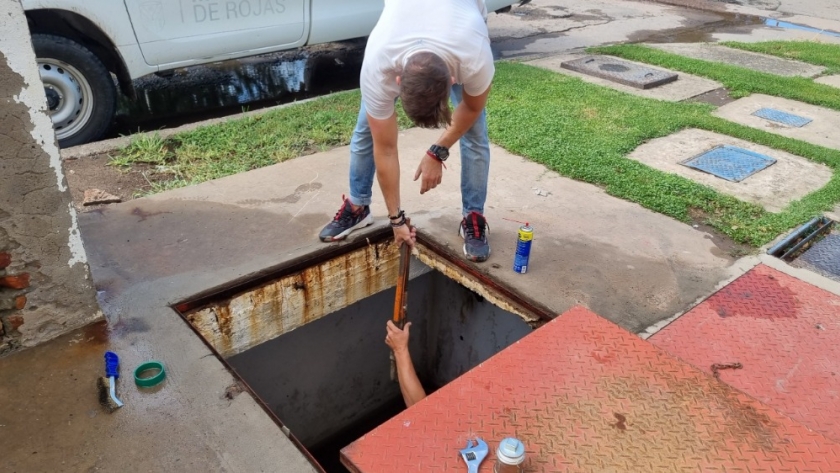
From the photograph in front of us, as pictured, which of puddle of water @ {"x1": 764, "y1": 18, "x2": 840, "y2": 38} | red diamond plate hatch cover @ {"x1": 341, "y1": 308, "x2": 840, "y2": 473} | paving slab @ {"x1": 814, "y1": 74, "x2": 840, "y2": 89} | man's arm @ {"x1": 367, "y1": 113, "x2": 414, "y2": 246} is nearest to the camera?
red diamond plate hatch cover @ {"x1": 341, "y1": 308, "x2": 840, "y2": 473}

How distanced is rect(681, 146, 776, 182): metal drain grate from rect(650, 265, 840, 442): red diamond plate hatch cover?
1280 millimetres

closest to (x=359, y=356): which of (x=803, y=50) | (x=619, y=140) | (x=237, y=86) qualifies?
(x=619, y=140)

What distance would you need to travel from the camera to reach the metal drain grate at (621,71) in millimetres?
5922

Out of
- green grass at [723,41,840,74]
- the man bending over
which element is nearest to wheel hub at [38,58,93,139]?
the man bending over

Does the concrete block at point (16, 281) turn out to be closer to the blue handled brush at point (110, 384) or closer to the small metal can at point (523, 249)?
the blue handled brush at point (110, 384)

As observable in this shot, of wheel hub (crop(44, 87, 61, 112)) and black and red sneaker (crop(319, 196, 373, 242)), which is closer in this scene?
black and red sneaker (crop(319, 196, 373, 242))

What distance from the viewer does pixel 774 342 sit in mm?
2623

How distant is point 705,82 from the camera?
20.0 ft

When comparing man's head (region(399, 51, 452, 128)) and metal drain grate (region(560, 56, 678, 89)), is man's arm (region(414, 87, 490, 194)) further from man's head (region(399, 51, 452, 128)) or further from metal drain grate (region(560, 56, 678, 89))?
metal drain grate (region(560, 56, 678, 89))

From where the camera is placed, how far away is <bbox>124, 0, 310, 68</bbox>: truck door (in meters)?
4.45

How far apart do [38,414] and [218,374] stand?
22.4 inches

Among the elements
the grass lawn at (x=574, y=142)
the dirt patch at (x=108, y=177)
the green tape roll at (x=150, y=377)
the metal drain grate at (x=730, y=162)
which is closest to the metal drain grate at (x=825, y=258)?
the grass lawn at (x=574, y=142)

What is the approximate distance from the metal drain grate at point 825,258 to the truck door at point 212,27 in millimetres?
3949

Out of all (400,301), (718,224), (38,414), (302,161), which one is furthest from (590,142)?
(38,414)
